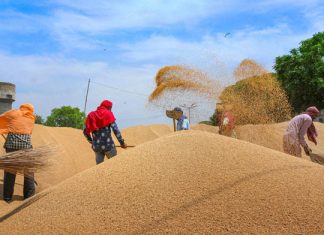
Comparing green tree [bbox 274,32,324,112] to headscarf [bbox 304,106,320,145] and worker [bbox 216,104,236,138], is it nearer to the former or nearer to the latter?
worker [bbox 216,104,236,138]

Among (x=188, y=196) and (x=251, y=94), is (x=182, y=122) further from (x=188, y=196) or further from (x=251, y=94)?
(x=188, y=196)

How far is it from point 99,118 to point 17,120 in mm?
858

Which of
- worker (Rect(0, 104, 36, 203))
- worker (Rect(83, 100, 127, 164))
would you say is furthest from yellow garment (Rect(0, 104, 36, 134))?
worker (Rect(83, 100, 127, 164))

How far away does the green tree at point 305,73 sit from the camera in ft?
55.1

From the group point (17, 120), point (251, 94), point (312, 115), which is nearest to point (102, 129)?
point (17, 120)

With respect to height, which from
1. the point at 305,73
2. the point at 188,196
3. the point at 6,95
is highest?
the point at 305,73

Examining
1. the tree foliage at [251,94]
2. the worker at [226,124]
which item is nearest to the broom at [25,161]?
the worker at [226,124]

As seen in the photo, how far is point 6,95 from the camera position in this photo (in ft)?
26.9

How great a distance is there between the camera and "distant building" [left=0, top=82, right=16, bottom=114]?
8016mm

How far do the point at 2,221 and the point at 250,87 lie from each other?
199 inches

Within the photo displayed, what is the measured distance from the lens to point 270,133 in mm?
8734

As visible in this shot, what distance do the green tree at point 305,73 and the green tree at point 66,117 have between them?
64.4 feet

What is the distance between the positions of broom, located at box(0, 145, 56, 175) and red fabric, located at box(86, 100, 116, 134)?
1132 millimetres

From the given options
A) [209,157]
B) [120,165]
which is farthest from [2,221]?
[209,157]
